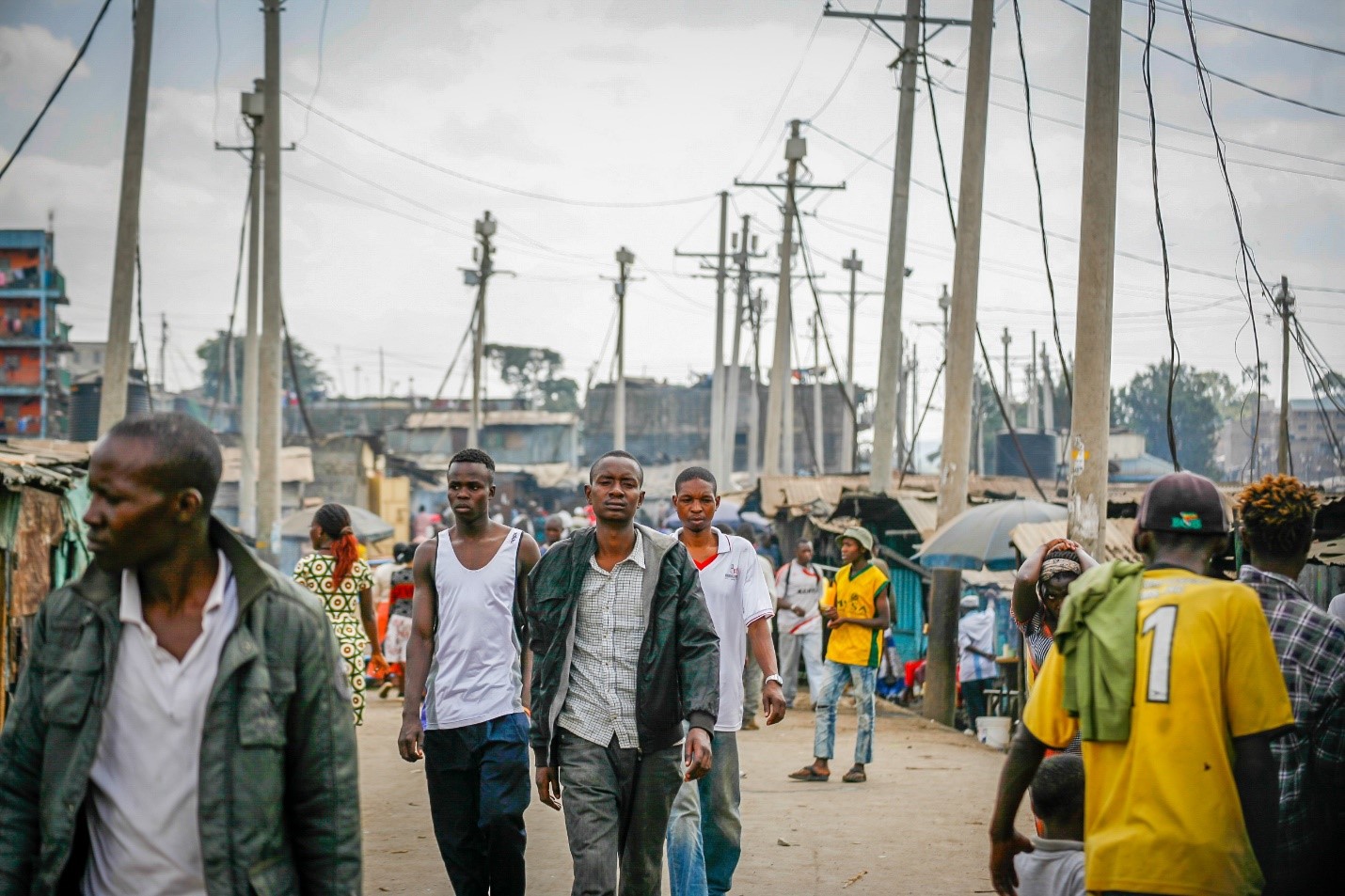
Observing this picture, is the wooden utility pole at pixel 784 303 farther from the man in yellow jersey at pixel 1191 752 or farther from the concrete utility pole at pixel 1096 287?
the man in yellow jersey at pixel 1191 752

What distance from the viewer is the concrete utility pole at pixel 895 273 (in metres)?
20.2

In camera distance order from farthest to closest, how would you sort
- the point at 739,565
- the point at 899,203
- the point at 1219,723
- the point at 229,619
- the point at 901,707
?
the point at 899,203, the point at 901,707, the point at 739,565, the point at 1219,723, the point at 229,619

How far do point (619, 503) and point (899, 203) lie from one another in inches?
631

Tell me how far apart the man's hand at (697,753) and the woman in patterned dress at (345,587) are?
3921 mm

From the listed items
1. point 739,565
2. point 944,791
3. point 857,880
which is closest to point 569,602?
point 739,565

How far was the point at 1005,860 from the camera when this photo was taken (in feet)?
13.0

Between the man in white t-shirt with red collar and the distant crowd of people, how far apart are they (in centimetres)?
2

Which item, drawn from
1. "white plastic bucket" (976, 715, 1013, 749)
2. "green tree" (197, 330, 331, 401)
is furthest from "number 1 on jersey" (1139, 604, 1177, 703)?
"green tree" (197, 330, 331, 401)

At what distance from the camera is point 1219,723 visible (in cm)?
357

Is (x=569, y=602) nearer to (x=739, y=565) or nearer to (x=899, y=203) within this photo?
(x=739, y=565)

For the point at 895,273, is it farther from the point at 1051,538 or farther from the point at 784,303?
the point at 784,303

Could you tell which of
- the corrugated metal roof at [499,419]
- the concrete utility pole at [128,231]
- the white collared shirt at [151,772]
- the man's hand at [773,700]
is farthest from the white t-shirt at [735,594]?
the corrugated metal roof at [499,419]

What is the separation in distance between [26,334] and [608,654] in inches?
1678

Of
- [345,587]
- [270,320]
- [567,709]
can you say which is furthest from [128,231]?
[567,709]
